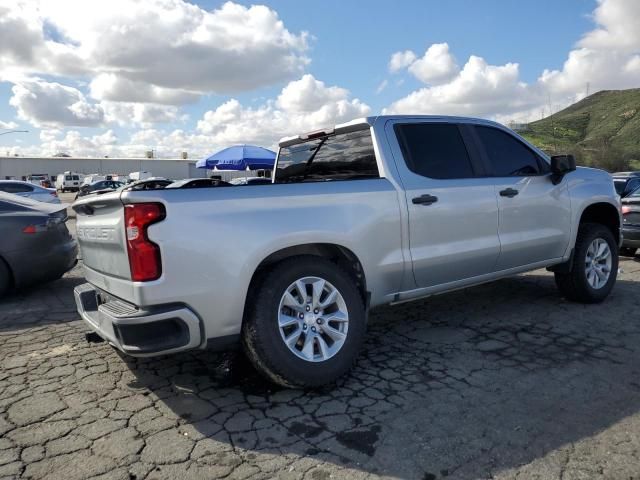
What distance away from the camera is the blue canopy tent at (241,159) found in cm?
1719

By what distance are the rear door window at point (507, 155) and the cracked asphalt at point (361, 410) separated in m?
1.42

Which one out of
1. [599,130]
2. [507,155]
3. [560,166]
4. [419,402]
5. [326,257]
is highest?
[599,130]

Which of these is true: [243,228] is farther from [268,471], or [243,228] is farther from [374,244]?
[268,471]

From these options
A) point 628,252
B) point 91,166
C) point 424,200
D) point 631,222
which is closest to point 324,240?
point 424,200

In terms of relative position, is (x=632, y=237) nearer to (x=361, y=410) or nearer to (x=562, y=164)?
(x=562, y=164)

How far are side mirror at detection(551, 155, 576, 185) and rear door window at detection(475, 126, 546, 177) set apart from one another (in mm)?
116

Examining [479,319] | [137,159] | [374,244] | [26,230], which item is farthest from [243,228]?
[137,159]

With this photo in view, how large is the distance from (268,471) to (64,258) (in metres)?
5.06

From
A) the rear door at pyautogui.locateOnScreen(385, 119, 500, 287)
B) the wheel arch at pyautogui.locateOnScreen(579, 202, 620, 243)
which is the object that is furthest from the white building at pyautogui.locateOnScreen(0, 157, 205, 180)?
the rear door at pyautogui.locateOnScreen(385, 119, 500, 287)

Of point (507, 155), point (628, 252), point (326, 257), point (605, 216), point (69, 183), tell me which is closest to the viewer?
point (326, 257)

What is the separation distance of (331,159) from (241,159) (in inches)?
509

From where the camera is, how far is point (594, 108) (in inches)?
→ 3834

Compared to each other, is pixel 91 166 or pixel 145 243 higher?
pixel 91 166

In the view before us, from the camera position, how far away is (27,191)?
54.2 feet
